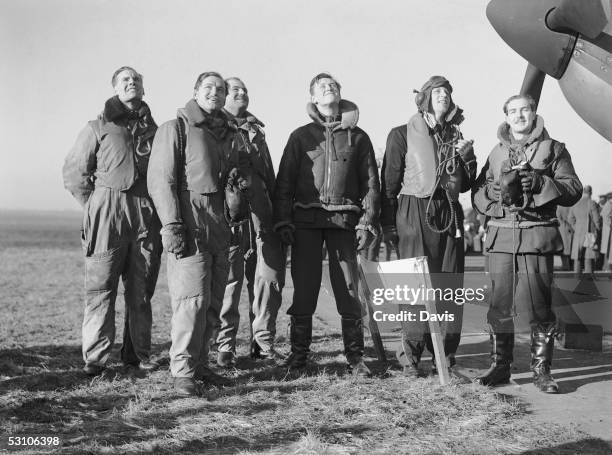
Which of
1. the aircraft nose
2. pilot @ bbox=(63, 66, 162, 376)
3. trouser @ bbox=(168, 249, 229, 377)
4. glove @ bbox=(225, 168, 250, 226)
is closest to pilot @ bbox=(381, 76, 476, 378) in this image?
the aircraft nose

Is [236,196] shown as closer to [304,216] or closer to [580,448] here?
[304,216]

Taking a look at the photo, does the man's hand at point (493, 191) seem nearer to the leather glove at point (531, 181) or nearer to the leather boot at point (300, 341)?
the leather glove at point (531, 181)

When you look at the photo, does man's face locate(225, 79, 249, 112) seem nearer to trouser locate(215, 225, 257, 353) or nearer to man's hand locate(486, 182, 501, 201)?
trouser locate(215, 225, 257, 353)

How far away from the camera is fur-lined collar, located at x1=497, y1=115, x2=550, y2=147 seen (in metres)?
4.61

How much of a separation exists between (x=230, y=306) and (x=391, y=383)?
4.96 feet

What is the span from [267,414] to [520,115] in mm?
2565

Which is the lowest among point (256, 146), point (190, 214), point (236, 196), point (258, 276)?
point (258, 276)

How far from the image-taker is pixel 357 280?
509cm

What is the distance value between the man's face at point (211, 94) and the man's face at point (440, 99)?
1.51 metres

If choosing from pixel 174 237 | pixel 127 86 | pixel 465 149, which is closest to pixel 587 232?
pixel 465 149

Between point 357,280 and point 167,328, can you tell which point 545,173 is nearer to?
point 357,280

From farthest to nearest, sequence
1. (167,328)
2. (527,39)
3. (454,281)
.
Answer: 1. (167,328)
2. (454,281)
3. (527,39)

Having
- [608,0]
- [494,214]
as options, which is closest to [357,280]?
[494,214]

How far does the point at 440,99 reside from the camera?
4.91 meters
